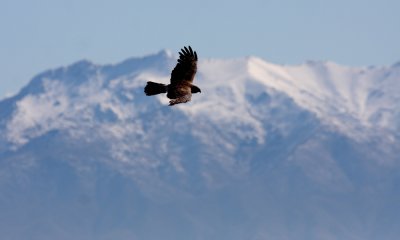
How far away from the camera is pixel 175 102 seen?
173 feet

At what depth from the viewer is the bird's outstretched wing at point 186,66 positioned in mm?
54906

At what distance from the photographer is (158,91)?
55.4 metres

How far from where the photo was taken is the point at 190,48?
5503 centimetres

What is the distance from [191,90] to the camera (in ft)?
179

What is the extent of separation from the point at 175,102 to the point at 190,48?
3252mm

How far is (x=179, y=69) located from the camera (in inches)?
2164

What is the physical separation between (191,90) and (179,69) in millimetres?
1158

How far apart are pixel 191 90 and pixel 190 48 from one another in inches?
73.9

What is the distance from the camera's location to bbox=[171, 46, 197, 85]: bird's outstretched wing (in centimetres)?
5491

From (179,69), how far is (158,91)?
1.35 metres

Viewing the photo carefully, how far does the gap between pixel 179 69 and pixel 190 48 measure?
1.00 meters

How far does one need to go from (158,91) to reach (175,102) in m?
2.75

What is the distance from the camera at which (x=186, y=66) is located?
5509 cm
